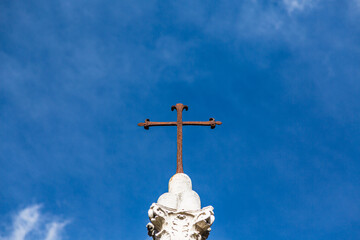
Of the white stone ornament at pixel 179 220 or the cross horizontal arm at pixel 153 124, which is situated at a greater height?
the cross horizontal arm at pixel 153 124

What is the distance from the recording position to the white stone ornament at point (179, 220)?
23.3 ft

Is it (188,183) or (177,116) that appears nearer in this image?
(188,183)

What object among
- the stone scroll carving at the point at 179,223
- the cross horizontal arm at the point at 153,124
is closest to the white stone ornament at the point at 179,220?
the stone scroll carving at the point at 179,223

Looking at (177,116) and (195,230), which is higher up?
(177,116)

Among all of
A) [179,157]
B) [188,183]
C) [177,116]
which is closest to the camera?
[188,183]

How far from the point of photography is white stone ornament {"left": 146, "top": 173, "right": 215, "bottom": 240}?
7.09m

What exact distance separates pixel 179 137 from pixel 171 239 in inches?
112

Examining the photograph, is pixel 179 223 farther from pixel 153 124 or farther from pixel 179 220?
pixel 153 124

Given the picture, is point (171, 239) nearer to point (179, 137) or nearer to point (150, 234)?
point (150, 234)

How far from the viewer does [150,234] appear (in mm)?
7375

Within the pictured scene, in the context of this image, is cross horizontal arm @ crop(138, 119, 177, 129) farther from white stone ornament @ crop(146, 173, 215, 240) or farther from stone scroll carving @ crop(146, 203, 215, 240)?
stone scroll carving @ crop(146, 203, 215, 240)

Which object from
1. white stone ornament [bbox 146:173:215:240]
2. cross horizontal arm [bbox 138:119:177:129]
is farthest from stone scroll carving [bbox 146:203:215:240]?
Result: cross horizontal arm [bbox 138:119:177:129]

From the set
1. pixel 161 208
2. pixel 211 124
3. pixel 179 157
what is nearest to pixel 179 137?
pixel 179 157

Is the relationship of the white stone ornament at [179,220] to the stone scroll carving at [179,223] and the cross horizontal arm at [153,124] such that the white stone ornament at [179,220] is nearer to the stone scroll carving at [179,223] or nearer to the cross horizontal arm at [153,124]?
the stone scroll carving at [179,223]
